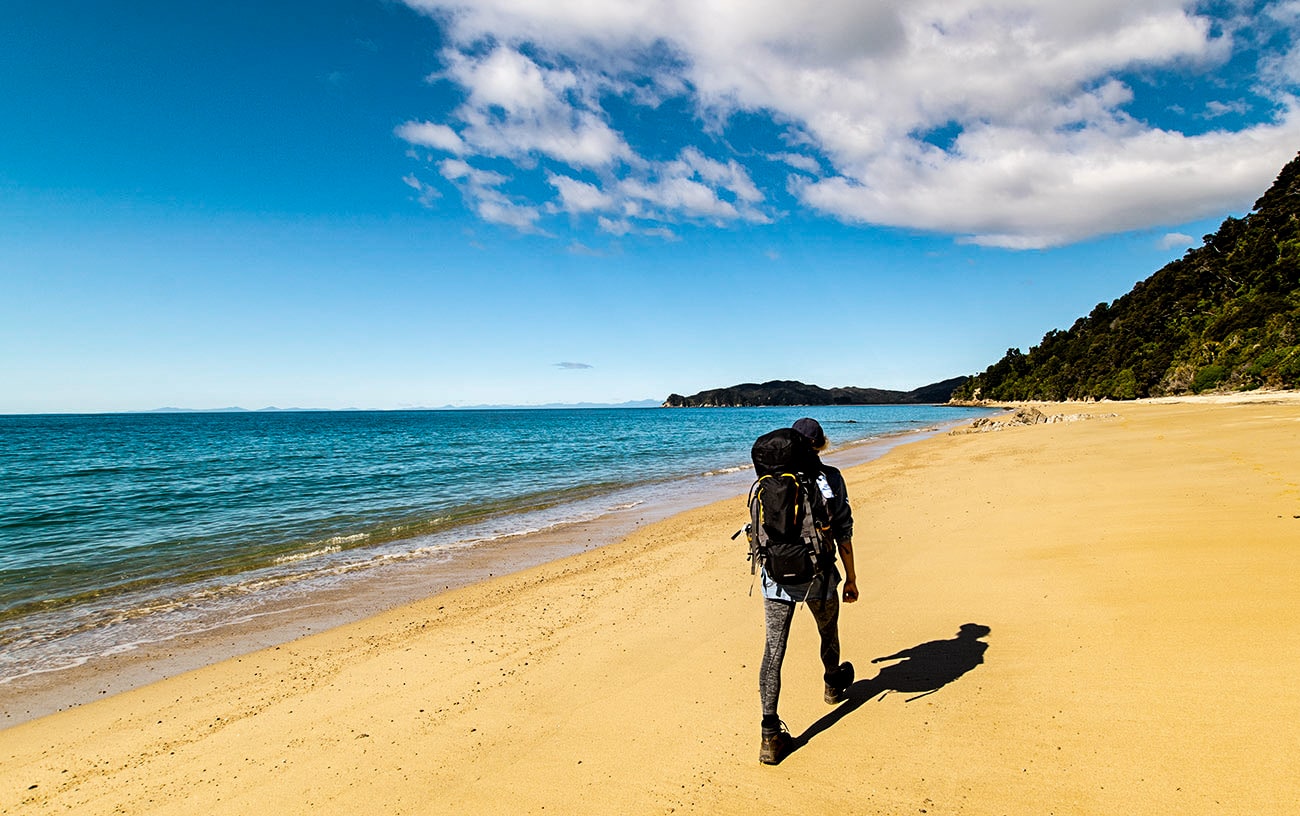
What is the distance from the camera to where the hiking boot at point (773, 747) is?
424cm

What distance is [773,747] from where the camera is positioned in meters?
4.24

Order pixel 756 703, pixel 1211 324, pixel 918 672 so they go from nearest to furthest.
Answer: pixel 756 703 → pixel 918 672 → pixel 1211 324

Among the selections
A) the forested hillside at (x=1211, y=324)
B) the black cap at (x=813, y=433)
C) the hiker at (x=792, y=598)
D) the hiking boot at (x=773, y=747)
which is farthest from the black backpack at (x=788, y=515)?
the forested hillside at (x=1211, y=324)

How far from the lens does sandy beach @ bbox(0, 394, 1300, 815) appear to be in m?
3.89

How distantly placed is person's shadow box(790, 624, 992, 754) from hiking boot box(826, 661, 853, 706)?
0.08 metres

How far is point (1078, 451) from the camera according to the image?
21.3m

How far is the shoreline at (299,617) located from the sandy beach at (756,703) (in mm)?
556

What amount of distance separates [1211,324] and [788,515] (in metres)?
80.0

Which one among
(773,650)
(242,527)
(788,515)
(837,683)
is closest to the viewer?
(788,515)

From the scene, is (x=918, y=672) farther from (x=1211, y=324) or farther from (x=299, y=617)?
(x=1211, y=324)

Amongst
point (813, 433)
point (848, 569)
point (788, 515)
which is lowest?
point (848, 569)

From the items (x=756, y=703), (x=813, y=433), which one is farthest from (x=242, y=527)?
(x=813, y=433)

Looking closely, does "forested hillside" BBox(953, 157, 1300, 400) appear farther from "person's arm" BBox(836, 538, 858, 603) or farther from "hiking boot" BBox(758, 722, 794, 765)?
"hiking boot" BBox(758, 722, 794, 765)

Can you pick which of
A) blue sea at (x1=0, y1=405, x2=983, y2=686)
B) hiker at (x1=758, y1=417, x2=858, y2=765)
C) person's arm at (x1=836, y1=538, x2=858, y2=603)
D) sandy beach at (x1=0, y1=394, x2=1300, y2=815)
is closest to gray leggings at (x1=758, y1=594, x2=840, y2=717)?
hiker at (x1=758, y1=417, x2=858, y2=765)
